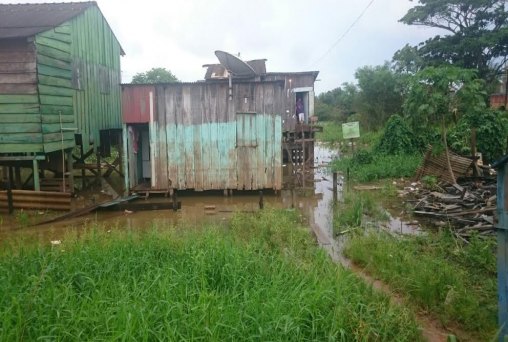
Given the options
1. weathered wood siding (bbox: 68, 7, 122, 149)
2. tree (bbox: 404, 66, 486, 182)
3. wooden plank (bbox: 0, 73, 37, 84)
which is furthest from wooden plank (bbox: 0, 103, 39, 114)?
tree (bbox: 404, 66, 486, 182)

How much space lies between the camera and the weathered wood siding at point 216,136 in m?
12.6

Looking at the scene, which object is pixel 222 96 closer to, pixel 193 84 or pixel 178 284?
pixel 193 84

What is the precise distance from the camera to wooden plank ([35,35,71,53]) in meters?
10.5

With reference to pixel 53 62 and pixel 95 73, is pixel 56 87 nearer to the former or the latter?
pixel 53 62

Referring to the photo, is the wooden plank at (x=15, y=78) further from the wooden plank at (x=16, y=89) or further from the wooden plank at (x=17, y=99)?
the wooden plank at (x=17, y=99)

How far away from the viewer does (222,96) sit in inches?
496

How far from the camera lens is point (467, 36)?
24.0 m

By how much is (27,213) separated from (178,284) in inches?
305

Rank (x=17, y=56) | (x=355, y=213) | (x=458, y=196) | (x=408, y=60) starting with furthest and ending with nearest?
(x=408, y=60) < (x=17, y=56) < (x=458, y=196) < (x=355, y=213)

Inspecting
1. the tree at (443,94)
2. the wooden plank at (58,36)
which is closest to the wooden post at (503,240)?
the tree at (443,94)

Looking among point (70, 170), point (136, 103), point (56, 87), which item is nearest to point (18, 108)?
point (56, 87)

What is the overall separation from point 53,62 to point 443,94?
11337 millimetres

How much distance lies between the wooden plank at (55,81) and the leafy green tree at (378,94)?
70.9 ft

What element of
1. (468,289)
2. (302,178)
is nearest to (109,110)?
(302,178)
